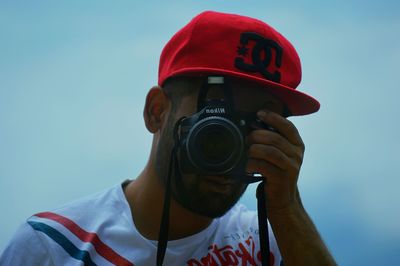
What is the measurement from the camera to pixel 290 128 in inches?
82.2

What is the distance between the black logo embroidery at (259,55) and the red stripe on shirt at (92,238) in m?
0.95

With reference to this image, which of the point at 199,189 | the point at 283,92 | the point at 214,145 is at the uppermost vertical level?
the point at 283,92

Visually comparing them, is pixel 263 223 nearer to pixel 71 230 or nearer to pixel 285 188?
pixel 285 188

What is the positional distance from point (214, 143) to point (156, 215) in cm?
58

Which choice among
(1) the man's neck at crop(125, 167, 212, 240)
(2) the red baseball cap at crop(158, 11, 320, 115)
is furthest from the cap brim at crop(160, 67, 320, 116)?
(1) the man's neck at crop(125, 167, 212, 240)

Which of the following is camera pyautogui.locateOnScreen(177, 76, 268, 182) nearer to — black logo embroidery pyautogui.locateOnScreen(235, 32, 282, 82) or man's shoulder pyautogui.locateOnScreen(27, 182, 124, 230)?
black logo embroidery pyautogui.locateOnScreen(235, 32, 282, 82)

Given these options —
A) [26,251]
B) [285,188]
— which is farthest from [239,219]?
[26,251]

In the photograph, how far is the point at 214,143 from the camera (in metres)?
2.02

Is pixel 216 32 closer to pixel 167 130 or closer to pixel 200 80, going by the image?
pixel 200 80

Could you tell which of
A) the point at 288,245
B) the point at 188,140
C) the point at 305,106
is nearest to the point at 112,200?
the point at 188,140

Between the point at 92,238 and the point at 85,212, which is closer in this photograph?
the point at 92,238

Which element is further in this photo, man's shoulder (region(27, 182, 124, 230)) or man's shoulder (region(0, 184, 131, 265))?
man's shoulder (region(27, 182, 124, 230))

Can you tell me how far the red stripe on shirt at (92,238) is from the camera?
2.28m

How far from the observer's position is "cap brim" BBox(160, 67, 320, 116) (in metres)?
2.19
